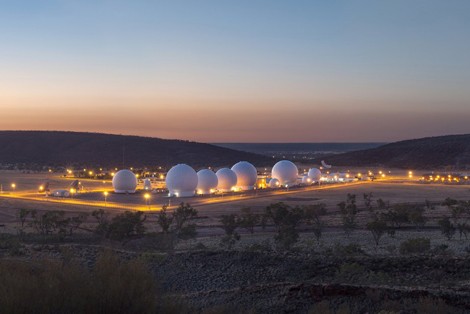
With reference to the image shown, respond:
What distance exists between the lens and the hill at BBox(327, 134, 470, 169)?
12125cm

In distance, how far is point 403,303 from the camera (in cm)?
1064

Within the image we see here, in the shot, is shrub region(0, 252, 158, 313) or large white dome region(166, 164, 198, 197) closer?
shrub region(0, 252, 158, 313)

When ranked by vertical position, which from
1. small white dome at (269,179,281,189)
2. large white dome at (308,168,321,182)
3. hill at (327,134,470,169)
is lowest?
small white dome at (269,179,281,189)

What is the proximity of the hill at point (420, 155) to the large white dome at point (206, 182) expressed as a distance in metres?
69.1

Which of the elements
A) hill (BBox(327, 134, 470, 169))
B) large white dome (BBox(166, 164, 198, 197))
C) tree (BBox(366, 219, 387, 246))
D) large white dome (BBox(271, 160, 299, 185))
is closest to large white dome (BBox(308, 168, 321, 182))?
large white dome (BBox(271, 160, 299, 185))

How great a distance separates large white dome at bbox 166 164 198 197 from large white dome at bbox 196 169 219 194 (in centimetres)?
186

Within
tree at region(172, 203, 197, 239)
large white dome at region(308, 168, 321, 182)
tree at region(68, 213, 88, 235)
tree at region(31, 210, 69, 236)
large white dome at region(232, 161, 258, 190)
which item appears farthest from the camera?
large white dome at region(308, 168, 321, 182)

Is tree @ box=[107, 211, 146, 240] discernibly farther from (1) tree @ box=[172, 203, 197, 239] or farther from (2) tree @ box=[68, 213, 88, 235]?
(2) tree @ box=[68, 213, 88, 235]

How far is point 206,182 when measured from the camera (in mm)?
55906

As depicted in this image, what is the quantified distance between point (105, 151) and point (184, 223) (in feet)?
377

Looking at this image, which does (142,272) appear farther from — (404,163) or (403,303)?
(404,163)

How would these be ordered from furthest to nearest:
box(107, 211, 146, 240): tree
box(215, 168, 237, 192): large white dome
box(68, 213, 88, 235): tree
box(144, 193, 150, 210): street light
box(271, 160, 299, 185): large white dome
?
box(271, 160, 299, 185): large white dome → box(215, 168, 237, 192): large white dome → box(144, 193, 150, 210): street light → box(68, 213, 88, 235): tree → box(107, 211, 146, 240): tree

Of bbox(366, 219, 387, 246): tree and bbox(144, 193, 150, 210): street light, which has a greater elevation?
bbox(144, 193, 150, 210): street light

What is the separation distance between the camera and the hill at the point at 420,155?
398 ft
